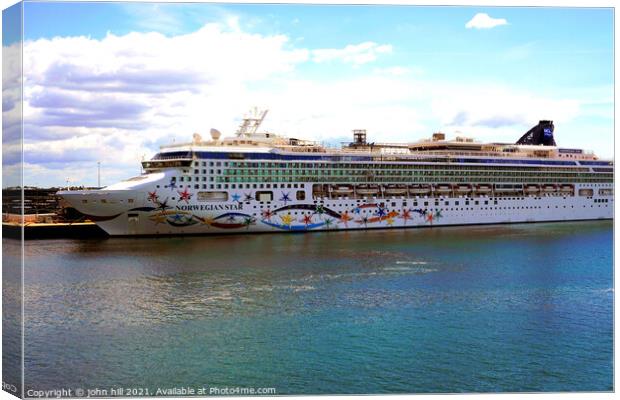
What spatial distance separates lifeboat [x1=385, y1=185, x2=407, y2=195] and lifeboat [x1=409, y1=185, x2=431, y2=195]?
42 centimetres

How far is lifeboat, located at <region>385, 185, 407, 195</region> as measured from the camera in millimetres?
35406

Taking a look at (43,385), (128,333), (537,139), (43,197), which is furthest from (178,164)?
(537,139)

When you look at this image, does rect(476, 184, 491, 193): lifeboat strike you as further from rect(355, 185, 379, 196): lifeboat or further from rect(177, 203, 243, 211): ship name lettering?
rect(177, 203, 243, 211): ship name lettering

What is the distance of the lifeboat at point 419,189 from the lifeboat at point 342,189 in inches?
141

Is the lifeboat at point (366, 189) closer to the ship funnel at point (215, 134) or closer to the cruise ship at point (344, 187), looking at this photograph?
the cruise ship at point (344, 187)

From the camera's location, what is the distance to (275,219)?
31688 millimetres

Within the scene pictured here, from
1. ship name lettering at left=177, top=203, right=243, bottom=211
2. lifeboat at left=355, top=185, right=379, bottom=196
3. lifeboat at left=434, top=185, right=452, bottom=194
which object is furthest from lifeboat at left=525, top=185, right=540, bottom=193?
ship name lettering at left=177, top=203, right=243, bottom=211

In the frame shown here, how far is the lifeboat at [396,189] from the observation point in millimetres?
35406

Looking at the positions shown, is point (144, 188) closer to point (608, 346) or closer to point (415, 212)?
point (415, 212)

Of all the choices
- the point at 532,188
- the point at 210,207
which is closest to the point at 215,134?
the point at 210,207

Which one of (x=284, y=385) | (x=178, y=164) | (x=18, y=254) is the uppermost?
(x=178, y=164)

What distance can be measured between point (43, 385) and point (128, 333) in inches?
128

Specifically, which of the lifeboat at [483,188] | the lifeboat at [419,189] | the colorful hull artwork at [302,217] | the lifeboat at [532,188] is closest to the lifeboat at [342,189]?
the colorful hull artwork at [302,217]

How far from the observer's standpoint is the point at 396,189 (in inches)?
1405
